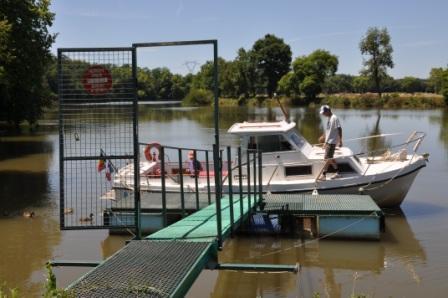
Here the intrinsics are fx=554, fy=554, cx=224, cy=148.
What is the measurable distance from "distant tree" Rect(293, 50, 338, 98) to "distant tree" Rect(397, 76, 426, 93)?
118 feet

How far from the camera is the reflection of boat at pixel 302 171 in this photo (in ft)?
47.0

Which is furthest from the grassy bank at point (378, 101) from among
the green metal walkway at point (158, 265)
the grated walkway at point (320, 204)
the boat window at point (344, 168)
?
the green metal walkway at point (158, 265)

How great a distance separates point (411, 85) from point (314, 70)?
46.4 meters

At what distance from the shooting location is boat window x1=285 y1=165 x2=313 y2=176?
48.2 ft

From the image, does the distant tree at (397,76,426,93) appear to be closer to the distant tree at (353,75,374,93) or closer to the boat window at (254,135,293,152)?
the distant tree at (353,75,374,93)

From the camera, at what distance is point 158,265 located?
6.39m

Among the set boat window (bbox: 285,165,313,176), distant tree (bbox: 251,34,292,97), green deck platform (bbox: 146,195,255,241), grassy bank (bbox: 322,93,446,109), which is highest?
distant tree (bbox: 251,34,292,97)

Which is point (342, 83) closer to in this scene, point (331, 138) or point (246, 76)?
point (246, 76)

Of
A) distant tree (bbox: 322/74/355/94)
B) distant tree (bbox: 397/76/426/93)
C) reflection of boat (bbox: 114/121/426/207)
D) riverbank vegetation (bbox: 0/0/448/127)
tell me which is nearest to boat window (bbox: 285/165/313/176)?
reflection of boat (bbox: 114/121/426/207)

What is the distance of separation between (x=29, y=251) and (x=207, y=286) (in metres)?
4.39

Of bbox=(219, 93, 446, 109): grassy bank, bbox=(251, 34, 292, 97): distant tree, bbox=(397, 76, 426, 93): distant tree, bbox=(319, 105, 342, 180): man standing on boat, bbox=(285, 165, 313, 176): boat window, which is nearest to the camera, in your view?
bbox=(319, 105, 342, 180): man standing on boat

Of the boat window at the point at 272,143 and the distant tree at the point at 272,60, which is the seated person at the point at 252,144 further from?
the distant tree at the point at 272,60

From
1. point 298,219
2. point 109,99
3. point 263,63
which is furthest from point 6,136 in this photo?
point 263,63

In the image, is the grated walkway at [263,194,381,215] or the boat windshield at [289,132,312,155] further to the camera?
the boat windshield at [289,132,312,155]
